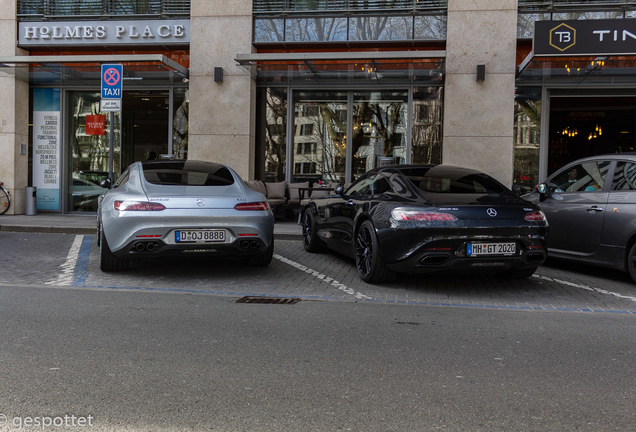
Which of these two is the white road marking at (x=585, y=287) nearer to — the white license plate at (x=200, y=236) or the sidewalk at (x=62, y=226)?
the white license plate at (x=200, y=236)

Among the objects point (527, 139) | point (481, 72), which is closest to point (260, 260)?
point (481, 72)

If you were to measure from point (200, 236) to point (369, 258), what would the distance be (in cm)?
195

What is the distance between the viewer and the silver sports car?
6.76 meters

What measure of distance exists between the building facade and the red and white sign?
0.04 meters

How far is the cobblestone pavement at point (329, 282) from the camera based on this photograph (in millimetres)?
6387

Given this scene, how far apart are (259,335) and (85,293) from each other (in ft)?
8.42

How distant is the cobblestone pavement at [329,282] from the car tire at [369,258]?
0.13 metres

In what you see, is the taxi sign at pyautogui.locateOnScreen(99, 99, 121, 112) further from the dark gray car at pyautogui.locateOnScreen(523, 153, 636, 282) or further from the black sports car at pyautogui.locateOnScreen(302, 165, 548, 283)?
the dark gray car at pyautogui.locateOnScreen(523, 153, 636, 282)

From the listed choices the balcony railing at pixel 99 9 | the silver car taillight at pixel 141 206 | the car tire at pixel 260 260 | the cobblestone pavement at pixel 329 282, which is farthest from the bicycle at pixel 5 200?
the silver car taillight at pixel 141 206

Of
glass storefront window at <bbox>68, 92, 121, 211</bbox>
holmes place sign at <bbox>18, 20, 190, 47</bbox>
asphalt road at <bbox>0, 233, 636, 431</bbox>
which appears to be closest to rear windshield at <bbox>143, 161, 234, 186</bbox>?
asphalt road at <bbox>0, 233, 636, 431</bbox>

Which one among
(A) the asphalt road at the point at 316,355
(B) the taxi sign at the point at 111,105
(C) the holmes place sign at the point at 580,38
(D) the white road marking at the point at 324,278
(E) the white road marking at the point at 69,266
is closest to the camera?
(A) the asphalt road at the point at 316,355

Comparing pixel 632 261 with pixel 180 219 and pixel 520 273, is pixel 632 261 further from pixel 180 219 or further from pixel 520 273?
pixel 180 219

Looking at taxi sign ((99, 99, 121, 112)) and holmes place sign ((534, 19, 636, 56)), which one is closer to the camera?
holmes place sign ((534, 19, 636, 56))

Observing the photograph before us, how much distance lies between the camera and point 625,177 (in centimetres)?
740
